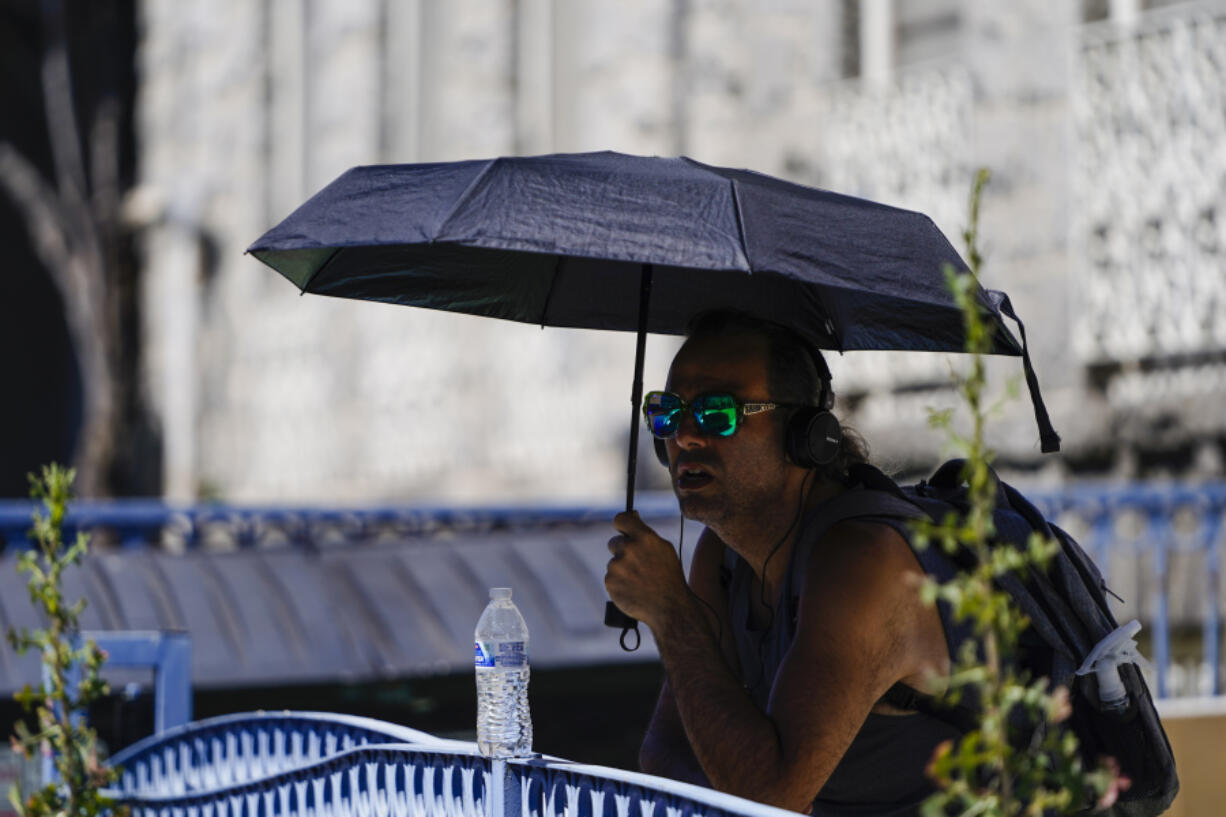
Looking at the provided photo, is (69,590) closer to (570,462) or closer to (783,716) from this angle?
(783,716)

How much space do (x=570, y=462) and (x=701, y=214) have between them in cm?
927

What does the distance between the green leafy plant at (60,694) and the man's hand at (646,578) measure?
4.38ft

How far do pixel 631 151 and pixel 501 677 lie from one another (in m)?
8.75

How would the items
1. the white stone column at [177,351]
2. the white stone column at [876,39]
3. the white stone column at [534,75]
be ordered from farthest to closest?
the white stone column at [177,351] < the white stone column at [534,75] < the white stone column at [876,39]

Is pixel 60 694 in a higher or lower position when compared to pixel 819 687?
lower

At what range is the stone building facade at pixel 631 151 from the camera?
852 centimetres

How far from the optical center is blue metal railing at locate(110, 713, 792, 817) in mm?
2385

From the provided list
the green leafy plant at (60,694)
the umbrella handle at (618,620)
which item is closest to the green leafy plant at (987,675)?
the umbrella handle at (618,620)

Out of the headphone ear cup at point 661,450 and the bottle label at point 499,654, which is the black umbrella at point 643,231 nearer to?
the headphone ear cup at point 661,450

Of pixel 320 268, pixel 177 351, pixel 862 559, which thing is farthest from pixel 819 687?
pixel 177 351

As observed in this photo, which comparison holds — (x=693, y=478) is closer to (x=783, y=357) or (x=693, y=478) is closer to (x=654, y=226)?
(x=783, y=357)

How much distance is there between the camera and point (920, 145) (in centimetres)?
996

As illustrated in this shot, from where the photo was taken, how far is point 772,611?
3.31 metres

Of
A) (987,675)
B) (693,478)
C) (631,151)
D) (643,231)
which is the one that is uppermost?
(631,151)
